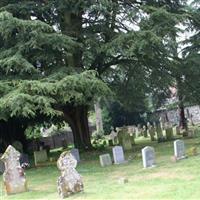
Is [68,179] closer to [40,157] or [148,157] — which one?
[148,157]

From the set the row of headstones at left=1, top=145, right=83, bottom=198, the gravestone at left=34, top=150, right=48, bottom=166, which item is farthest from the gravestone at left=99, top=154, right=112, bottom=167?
the gravestone at left=34, top=150, right=48, bottom=166

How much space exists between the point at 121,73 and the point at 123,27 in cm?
584

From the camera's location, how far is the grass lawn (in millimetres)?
11367

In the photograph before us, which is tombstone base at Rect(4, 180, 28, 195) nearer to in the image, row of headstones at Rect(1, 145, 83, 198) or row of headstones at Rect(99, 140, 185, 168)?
row of headstones at Rect(1, 145, 83, 198)

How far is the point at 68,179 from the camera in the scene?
12.4 metres

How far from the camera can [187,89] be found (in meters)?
26.6

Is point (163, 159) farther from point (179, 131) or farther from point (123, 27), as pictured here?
point (179, 131)

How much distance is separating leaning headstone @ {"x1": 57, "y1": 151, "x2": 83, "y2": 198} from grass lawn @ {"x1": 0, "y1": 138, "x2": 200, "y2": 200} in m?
0.20

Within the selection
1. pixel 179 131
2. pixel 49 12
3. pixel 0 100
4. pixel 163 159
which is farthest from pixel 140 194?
pixel 179 131

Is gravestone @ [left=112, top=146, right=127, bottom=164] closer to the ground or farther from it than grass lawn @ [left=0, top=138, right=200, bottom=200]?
farther from it

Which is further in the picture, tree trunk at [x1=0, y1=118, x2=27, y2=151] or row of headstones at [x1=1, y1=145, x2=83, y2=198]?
tree trunk at [x1=0, y1=118, x2=27, y2=151]

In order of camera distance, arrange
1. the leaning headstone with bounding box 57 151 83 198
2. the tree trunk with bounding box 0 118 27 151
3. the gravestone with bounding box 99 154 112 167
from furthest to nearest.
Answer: the tree trunk with bounding box 0 118 27 151 < the gravestone with bounding box 99 154 112 167 < the leaning headstone with bounding box 57 151 83 198

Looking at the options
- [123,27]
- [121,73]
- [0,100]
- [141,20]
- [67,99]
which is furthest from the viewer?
[121,73]

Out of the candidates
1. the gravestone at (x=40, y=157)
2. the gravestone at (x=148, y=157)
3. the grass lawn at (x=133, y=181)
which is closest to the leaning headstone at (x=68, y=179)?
the grass lawn at (x=133, y=181)
